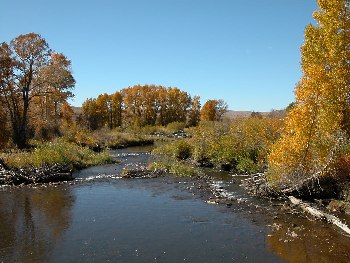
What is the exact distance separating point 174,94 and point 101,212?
79.5 meters

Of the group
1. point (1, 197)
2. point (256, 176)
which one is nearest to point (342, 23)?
point (256, 176)

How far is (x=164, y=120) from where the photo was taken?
94812mm

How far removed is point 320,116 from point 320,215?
15.7 feet

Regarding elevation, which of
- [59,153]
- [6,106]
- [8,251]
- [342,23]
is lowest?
[8,251]

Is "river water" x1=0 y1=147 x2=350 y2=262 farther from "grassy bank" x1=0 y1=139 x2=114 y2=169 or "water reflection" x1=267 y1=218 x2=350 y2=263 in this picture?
"grassy bank" x1=0 y1=139 x2=114 y2=169

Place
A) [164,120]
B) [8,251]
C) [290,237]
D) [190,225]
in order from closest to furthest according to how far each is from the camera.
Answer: [8,251] < [290,237] < [190,225] < [164,120]

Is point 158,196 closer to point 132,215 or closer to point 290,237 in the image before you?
point 132,215

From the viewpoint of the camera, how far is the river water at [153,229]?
12570 millimetres

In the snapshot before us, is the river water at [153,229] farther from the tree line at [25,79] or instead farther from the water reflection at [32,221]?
the tree line at [25,79]

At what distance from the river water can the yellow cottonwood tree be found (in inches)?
83.0

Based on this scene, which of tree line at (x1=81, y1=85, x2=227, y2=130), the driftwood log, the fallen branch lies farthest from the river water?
tree line at (x1=81, y1=85, x2=227, y2=130)

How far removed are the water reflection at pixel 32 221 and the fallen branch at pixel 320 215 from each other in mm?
10860

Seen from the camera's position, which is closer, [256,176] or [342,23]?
[342,23]

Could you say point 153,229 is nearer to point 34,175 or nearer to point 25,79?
point 34,175
